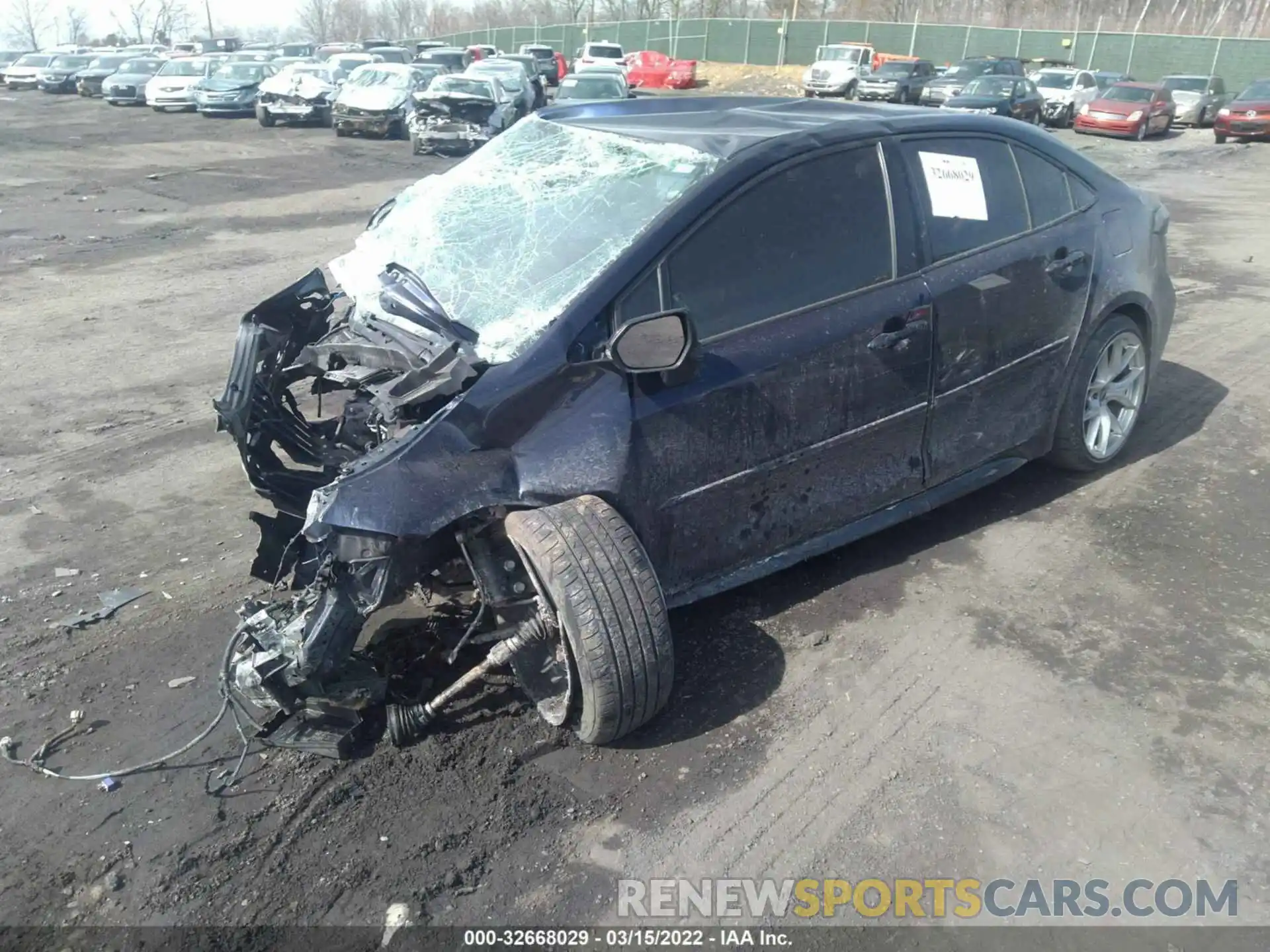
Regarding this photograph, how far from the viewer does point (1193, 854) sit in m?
2.88

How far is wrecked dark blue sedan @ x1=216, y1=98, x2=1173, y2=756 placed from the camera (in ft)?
10.2

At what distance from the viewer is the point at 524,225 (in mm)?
3848

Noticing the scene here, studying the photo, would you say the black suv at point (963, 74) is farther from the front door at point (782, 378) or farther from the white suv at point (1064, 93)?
the front door at point (782, 378)

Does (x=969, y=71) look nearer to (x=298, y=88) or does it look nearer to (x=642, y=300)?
(x=298, y=88)

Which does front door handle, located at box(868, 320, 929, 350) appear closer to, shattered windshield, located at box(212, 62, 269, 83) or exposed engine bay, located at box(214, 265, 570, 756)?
exposed engine bay, located at box(214, 265, 570, 756)

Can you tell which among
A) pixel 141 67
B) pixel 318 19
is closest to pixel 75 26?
pixel 318 19

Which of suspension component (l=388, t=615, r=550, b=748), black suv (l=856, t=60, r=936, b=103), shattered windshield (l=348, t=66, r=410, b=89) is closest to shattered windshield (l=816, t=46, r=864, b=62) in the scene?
black suv (l=856, t=60, r=936, b=103)

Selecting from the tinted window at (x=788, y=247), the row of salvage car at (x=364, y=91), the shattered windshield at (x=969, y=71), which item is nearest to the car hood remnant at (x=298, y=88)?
the row of salvage car at (x=364, y=91)

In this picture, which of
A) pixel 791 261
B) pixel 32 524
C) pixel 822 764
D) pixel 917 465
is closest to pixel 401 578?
pixel 822 764

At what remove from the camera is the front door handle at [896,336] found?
12.6 feet

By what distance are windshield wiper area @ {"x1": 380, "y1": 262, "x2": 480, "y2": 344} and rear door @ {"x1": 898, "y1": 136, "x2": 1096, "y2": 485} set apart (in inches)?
75.2

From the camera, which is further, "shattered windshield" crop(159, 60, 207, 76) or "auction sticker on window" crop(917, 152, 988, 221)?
"shattered windshield" crop(159, 60, 207, 76)

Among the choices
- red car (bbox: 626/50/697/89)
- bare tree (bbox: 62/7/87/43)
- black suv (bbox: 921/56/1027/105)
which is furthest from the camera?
bare tree (bbox: 62/7/87/43)

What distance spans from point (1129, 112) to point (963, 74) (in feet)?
24.5
